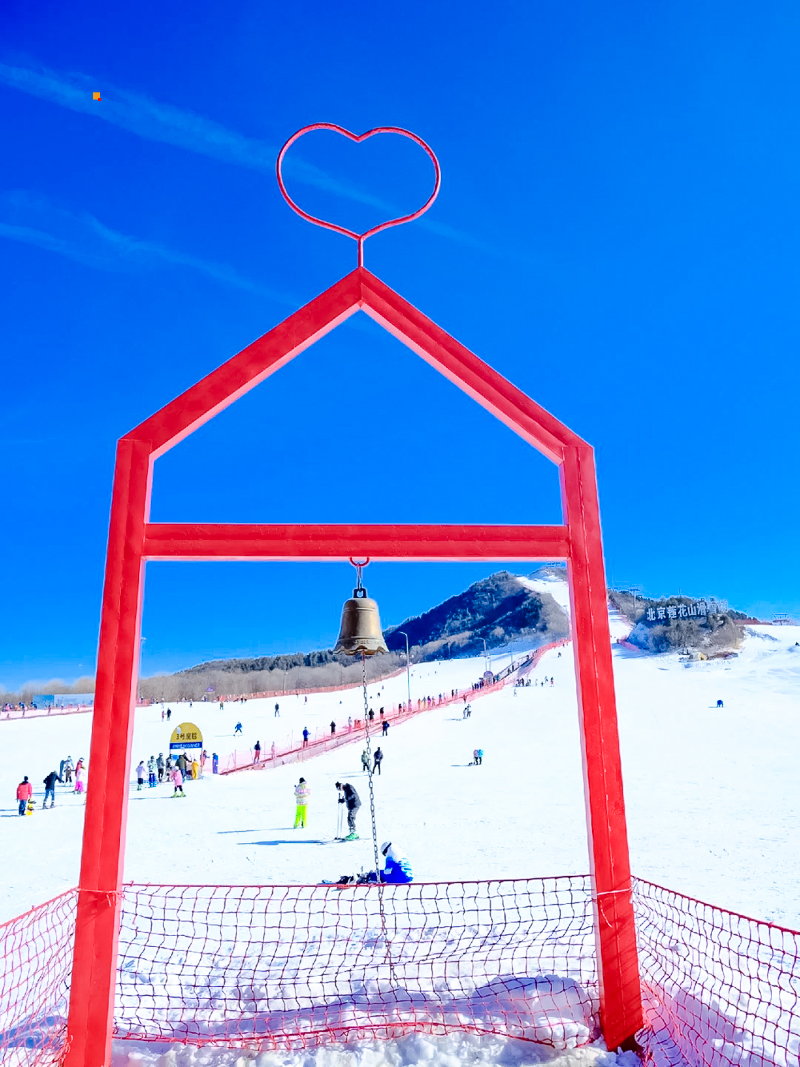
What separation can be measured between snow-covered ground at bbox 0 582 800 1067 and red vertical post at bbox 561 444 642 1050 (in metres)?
0.41

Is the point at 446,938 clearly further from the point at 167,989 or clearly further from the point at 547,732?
the point at 547,732

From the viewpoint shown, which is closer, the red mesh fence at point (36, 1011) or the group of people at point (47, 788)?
the red mesh fence at point (36, 1011)

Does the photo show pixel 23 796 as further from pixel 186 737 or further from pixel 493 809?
pixel 493 809

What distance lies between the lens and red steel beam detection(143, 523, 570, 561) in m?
4.65

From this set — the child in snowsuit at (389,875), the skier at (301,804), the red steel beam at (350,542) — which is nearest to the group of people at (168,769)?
the skier at (301,804)

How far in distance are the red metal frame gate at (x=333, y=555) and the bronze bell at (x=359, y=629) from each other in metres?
1.11

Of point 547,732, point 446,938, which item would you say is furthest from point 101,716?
point 547,732

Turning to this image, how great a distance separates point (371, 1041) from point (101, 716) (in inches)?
105

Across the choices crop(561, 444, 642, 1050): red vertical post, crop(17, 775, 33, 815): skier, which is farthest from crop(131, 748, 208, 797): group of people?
crop(561, 444, 642, 1050): red vertical post

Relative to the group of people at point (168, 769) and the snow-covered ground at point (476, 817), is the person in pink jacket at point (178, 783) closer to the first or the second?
the group of people at point (168, 769)

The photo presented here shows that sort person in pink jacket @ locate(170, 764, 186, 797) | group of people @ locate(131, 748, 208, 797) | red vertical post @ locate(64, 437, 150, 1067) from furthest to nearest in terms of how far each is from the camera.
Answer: group of people @ locate(131, 748, 208, 797) < person in pink jacket @ locate(170, 764, 186, 797) < red vertical post @ locate(64, 437, 150, 1067)

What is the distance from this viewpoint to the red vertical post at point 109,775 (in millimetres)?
4008

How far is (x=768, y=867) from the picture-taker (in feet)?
33.2

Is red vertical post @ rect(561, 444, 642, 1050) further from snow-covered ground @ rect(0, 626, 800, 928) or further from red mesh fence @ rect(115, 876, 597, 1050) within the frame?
snow-covered ground @ rect(0, 626, 800, 928)
